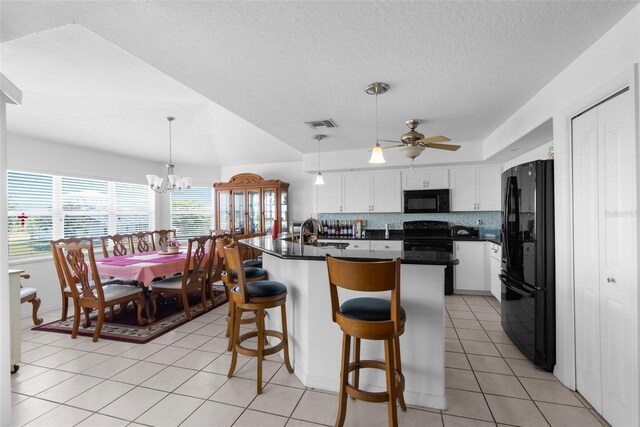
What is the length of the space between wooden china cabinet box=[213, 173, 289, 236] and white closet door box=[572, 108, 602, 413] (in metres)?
4.51

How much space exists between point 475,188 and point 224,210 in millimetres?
4831

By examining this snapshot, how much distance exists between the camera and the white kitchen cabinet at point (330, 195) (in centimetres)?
544

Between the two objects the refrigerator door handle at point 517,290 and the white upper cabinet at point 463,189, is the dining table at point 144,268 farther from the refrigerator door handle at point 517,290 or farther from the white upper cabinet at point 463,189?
the white upper cabinet at point 463,189

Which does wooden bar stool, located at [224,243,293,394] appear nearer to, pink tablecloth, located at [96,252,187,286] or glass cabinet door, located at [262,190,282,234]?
pink tablecloth, located at [96,252,187,286]

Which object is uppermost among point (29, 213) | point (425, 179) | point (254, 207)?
point (425, 179)

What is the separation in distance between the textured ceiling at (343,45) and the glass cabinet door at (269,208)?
2920 mm

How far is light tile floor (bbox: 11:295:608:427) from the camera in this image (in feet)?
6.15

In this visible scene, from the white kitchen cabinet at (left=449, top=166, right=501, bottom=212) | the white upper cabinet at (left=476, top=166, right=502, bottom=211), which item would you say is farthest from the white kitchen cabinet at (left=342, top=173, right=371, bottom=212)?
the white upper cabinet at (left=476, top=166, right=502, bottom=211)

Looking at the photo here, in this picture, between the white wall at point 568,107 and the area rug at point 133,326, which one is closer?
the white wall at point 568,107

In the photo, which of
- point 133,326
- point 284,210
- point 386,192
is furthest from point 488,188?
point 133,326

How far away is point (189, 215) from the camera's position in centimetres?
661

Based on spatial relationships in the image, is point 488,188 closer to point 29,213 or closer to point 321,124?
point 321,124

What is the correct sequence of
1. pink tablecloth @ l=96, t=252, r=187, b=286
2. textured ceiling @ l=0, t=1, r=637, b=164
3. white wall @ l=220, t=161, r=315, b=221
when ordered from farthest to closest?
1. white wall @ l=220, t=161, r=315, b=221
2. pink tablecloth @ l=96, t=252, r=187, b=286
3. textured ceiling @ l=0, t=1, r=637, b=164

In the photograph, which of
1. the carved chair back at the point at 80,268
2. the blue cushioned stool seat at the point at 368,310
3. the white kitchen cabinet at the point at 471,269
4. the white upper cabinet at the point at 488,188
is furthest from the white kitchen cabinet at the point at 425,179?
the carved chair back at the point at 80,268
